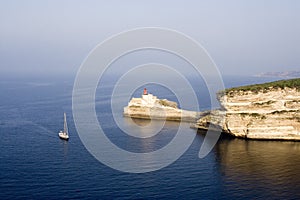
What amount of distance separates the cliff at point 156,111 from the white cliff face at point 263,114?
1509cm

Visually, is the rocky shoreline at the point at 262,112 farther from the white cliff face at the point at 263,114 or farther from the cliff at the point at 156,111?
the cliff at the point at 156,111

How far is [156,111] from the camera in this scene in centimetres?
8031

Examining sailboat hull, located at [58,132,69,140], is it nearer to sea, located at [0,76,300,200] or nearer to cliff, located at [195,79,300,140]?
sea, located at [0,76,300,200]

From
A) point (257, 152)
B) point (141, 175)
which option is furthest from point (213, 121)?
point (141, 175)

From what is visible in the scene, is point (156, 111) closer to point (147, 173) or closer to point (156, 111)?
point (156, 111)

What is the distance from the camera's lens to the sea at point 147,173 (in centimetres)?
3484

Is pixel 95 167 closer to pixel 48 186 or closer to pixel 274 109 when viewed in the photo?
pixel 48 186

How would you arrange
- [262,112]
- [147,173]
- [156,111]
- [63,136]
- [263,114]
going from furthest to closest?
[156,111] → [262,112] → [263,114] → [63,136] → [147,173]

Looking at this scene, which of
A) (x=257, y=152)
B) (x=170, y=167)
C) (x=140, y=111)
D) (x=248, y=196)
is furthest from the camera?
(x=140, y=111)

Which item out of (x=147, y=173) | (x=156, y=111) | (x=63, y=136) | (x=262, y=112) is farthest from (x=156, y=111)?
(x=147, y=173)

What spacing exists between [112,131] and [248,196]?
33238 millimetres

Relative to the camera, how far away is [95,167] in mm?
42469

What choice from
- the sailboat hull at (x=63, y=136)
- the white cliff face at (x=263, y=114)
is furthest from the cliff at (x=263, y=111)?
the sailboat hull at (x=63, y=136)

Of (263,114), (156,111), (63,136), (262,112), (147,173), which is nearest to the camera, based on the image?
(147,173)
